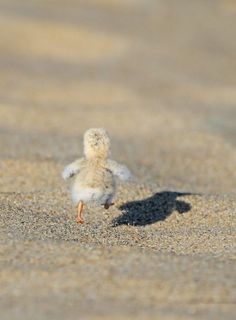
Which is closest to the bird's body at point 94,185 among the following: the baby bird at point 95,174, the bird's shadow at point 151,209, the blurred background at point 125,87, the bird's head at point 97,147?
the baby bird at point 95,174

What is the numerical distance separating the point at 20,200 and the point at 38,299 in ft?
9.49

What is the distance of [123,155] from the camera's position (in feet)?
34.0

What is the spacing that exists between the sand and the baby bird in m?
0.20

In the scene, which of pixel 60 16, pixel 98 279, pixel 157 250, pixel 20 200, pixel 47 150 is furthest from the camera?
pixel 60 16

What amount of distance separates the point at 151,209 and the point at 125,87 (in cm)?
821

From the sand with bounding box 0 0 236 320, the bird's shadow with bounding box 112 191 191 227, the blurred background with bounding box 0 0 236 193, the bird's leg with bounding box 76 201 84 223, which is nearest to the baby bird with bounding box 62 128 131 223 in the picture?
the bird's leg with bounding box 76 201 84 223

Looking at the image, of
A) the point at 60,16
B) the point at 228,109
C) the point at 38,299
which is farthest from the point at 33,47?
the point at 38,299

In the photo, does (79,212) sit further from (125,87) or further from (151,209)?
(125,87)

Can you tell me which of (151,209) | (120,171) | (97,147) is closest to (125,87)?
(151,209)

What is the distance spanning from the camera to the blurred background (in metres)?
10.0

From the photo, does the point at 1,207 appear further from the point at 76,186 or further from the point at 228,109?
the point at 228,109

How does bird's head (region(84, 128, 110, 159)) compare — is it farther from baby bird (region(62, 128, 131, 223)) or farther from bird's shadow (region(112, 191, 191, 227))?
bird's shadow (region(112, 191, 191, 227))

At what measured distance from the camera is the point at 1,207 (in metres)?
6.66

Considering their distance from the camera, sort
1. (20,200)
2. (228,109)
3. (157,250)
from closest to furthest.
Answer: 1. (157,250)
2. (20,200)
3. (228,109)
